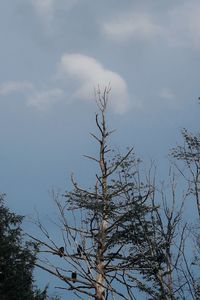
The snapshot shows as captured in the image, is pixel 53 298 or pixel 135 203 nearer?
pixel 135 203

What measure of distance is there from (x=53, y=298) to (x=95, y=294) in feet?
55.8

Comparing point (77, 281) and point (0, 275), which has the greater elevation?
point (0, 275)

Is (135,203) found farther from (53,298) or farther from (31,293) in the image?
(53,298)

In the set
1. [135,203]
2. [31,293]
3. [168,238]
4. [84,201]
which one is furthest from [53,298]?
[168,238]

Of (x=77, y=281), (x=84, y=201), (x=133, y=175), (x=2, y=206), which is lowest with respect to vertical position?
(x=77, y=281)

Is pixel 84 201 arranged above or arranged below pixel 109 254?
above

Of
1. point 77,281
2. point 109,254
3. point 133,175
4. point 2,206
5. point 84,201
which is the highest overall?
point 2,206

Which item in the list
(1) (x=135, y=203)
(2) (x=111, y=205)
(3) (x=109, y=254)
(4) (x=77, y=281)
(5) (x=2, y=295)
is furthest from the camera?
(5) (x=2, y=295)

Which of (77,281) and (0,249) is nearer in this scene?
(77,281)

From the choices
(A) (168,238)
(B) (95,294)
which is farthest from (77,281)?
(A) (168,238)

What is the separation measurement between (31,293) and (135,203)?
12296 millimetres

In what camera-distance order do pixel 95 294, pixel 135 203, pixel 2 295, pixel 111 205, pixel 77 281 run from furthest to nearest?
pixel 2 295
pixel 111 205
pixel 135 203
pixel 95 294
pixel 77 281

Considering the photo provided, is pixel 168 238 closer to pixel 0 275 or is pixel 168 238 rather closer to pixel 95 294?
pixel 95 294

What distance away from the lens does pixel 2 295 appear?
2150 centimetres
